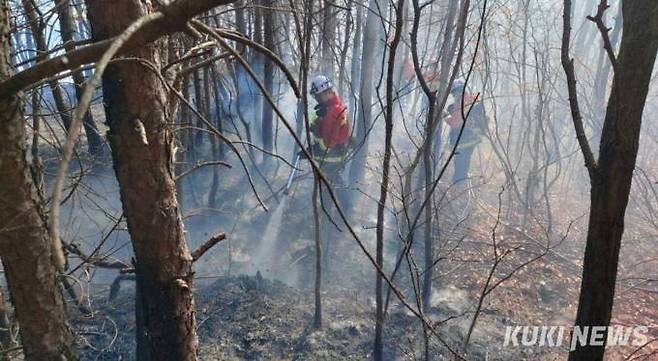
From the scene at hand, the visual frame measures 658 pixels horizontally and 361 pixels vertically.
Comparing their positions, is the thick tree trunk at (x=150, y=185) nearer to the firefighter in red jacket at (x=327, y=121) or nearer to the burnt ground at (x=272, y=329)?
the burnt ground at (x=272, y=329)

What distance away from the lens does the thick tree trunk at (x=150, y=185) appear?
6.88 ft

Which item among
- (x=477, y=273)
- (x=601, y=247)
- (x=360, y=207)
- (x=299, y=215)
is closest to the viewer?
(x=601, y=247)

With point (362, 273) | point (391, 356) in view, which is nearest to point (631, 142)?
point (391, 356)

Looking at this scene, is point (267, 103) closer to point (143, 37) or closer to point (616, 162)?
point (616, 162)

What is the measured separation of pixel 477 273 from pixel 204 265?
4.00m

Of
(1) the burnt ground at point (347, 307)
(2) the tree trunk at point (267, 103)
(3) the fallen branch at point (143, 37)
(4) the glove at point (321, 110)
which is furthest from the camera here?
(4) the glove at point (321, 110)

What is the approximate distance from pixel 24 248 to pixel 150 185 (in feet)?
1.89

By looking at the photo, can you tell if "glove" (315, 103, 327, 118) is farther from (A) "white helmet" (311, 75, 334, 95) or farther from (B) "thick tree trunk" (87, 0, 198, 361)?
(B) "thick tree trunk" (87, 0, 198, 361)

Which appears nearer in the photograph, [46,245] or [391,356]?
[46,245]

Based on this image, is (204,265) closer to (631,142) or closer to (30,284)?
(30,284)

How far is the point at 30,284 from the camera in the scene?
192cm

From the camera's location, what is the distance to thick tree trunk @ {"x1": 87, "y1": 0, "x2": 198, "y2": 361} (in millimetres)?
2096

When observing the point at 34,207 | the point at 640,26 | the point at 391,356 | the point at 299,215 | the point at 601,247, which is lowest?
the point at 391,356

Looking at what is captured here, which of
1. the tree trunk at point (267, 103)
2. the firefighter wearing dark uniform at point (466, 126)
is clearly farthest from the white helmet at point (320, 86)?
the firefighter wearing dark uniform at point (466, 126)
